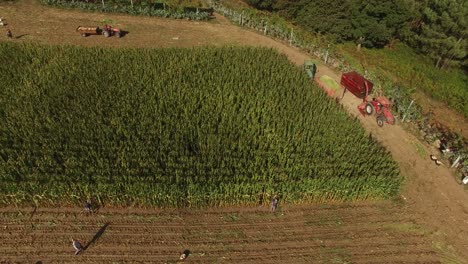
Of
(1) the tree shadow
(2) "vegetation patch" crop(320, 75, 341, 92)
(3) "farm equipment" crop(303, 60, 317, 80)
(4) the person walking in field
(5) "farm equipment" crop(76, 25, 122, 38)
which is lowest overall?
(1) the tree shadow

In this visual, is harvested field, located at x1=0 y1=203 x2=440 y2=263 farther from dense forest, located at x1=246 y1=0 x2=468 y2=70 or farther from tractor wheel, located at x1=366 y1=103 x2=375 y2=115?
dense forest, located at x1=246 y1=0 x2=468 y2=70

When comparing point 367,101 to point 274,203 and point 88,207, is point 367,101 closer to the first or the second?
point 274,203

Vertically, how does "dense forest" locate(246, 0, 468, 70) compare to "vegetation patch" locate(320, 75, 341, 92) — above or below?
above

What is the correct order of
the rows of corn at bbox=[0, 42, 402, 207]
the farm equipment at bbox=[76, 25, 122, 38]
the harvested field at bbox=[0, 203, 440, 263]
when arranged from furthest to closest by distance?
the farm equipment at bbox=[76, 25, 122, 38], the rows of corn at bbox=[0, 42, 402, 207], the harvested field at bbox=[0, 203, 440, 263]

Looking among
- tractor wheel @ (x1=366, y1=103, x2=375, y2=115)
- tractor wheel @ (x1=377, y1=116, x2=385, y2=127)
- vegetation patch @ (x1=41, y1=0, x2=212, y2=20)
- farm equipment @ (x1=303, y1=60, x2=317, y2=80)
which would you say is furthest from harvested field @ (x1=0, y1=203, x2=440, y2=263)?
vegetation patch @ (x1=41, y1=0, x2=212, y2=20)

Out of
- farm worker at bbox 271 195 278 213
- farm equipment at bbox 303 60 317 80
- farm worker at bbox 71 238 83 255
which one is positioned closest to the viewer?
farm worker at bbox 71 238 83 255

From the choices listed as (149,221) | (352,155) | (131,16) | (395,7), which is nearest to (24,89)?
(149,221)

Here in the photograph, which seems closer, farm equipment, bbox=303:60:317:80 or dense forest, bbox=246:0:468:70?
farm equipment, bbox=303:60:317:80
